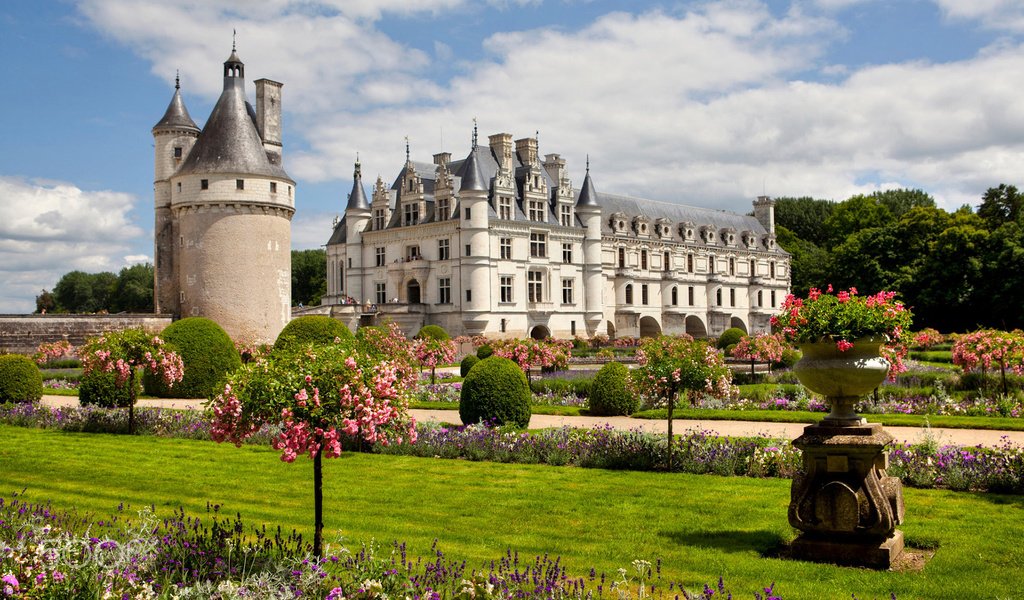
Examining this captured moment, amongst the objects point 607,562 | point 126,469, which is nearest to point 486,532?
point 607,562

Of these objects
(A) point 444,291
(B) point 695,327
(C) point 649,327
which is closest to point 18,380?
(A) point 444,291

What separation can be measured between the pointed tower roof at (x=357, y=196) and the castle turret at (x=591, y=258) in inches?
463

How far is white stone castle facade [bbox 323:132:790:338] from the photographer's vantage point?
44.4 m

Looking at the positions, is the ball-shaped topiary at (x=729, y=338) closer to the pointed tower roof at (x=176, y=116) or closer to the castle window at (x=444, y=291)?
the castle window at (x=444, y=291)

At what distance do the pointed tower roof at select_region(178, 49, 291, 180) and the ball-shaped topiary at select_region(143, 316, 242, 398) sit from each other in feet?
43.8

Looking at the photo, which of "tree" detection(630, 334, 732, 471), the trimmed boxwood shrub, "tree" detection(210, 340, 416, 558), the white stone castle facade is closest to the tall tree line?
the white stone castle facade

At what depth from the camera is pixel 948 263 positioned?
157 feet

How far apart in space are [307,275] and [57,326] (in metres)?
40.9

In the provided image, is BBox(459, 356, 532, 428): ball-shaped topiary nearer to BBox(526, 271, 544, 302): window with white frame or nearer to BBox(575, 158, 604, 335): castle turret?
BBox(526, 271, 544, 302): window with white frame

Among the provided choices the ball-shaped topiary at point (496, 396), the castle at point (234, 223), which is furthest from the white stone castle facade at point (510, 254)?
the ball-shaped topiary at point (496, 396)

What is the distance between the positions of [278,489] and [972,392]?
15.5 m

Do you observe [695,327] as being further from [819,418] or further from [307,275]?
[819,418]

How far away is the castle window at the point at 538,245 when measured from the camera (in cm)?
4688

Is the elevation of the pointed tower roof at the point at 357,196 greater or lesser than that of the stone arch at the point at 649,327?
greater
